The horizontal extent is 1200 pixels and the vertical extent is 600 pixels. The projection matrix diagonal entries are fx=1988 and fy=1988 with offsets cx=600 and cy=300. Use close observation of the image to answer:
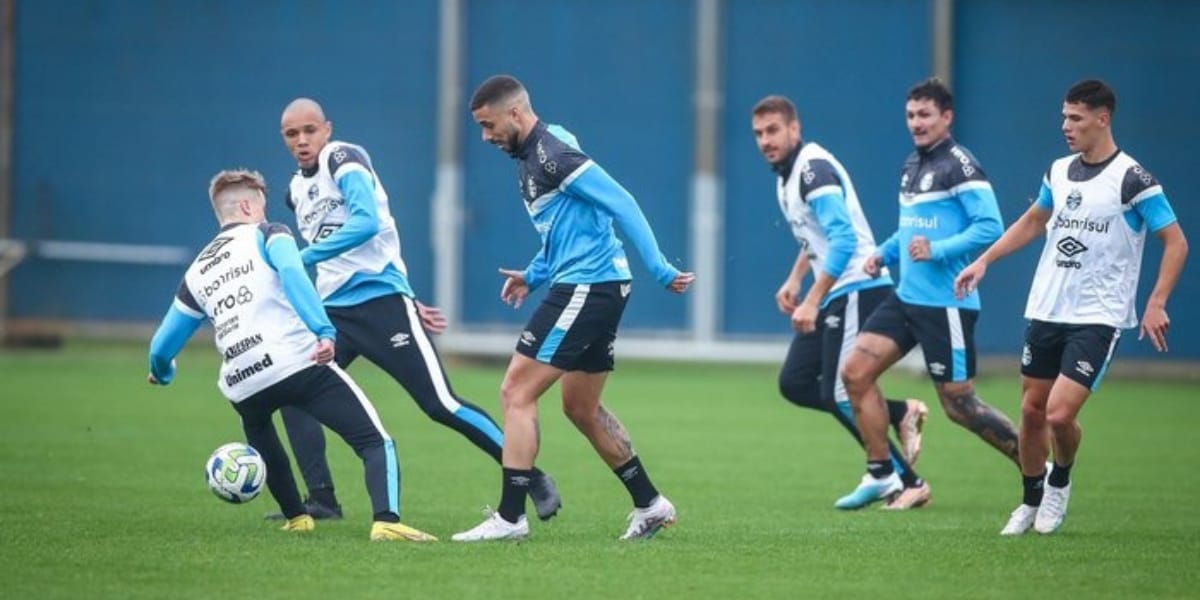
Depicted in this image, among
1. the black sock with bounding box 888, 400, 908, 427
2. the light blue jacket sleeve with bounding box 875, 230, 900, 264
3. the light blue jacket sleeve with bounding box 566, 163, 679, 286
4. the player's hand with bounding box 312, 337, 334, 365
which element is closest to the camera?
the player's hand with bounding box 312, 337, 334, 365

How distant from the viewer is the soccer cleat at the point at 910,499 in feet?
40.9

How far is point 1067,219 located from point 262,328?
4.24m

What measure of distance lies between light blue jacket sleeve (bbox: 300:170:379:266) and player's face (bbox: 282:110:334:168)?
20.8 inches

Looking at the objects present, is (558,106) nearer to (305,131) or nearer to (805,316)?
(805,316)

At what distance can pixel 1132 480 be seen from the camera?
1389 cm

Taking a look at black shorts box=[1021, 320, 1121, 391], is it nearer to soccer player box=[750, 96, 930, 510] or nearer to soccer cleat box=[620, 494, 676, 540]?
soccer player box=[750, 96, 930, 510]

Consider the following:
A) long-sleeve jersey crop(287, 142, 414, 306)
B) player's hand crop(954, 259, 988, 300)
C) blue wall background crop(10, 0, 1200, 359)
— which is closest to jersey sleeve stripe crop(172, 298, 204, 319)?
long-sleeve jersey crop(287, 142, 414, 306)

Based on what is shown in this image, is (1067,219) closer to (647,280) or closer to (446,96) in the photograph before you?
(647,280)

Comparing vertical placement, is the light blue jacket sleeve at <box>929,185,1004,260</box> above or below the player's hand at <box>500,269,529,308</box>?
above

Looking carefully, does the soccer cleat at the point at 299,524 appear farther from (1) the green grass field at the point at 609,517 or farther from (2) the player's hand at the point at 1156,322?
(2) the player's hand at the point at 1156,322

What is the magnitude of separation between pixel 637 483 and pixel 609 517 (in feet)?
4.03

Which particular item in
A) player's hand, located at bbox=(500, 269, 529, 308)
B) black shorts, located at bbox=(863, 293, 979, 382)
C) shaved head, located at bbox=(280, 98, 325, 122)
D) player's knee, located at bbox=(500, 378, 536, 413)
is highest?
shaved head, located at bbox=(280, 98, 325, 122)

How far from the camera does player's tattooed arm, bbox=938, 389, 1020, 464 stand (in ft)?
40.0

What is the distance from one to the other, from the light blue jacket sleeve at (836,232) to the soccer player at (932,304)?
12.3 inches
